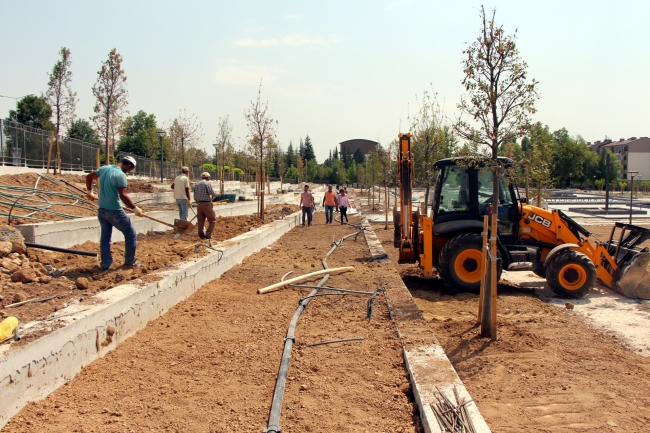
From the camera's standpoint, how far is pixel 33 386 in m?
3.42

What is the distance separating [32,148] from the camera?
63.6ft

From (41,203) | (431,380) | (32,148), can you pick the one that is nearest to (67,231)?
(41,203)

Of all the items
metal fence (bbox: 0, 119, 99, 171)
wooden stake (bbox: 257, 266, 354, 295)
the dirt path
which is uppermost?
metal fence (bbox: 0, 119, 99, 171)

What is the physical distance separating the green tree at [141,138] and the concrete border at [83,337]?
40.1 meters

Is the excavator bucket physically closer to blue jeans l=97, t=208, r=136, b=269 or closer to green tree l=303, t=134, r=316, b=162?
blue jeans l=97, t=208, r=136, b=269

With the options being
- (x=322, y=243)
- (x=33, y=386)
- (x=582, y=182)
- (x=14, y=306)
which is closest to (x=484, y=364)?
(x=33, y=386)

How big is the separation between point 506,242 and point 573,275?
1187 millimetres

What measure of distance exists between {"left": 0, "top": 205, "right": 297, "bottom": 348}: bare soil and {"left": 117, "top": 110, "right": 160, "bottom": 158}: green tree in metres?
37.8

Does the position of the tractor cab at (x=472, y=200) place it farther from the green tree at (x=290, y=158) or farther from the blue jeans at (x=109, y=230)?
the green tree at (x=290, y=158)

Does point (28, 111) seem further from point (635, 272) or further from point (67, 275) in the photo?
point (635, 272)

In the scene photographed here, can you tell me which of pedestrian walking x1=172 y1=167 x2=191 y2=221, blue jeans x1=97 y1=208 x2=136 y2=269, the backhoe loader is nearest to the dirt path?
the backhoe loader

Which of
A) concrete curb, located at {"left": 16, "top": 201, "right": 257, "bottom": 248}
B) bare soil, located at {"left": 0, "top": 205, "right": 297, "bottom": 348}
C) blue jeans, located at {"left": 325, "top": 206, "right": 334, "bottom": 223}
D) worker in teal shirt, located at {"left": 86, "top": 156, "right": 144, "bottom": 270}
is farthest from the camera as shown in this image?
blue jeans, located at {"left": 325, "top": 206, "right": 334, "bottom": 223}

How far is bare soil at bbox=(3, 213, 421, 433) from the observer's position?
3275mm

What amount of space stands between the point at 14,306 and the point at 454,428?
152 inches
